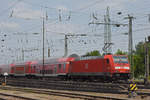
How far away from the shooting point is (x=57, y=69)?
4019 cm

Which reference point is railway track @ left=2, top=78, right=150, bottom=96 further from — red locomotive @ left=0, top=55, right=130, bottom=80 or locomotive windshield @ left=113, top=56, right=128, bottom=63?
locomotive windshield @ left=113, top=56, right=128, bottom=63

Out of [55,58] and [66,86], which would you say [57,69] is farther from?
[66,86]

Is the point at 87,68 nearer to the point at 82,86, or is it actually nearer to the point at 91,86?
the point at 82,86

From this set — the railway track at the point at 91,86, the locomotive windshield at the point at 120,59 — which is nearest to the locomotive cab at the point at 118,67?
the locomotive windshield at the point at 120,59

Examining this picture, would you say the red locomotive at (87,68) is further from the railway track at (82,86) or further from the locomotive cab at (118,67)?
the railway track at (82,86)

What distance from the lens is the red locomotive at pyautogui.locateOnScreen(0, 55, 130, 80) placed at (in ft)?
97.4

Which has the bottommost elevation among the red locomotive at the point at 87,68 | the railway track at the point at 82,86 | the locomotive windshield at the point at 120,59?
the railway track at the point at 82,86

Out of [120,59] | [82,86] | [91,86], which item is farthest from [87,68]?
[91,86]

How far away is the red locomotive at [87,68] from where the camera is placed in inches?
1169

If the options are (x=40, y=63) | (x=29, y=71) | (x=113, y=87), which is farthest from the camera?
(x=29, y=71)

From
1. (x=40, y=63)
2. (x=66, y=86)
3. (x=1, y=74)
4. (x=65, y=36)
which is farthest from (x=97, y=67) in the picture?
(x=1, y=74)

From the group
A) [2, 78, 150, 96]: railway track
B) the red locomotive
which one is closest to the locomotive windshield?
the red locomotive

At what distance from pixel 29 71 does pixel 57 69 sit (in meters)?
10.9

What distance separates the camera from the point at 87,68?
32875 millimetres
